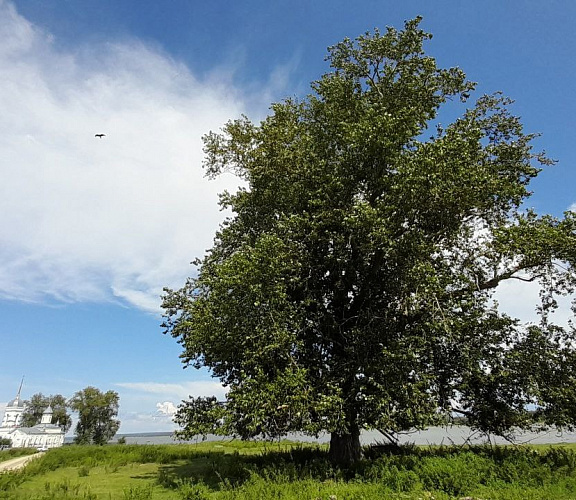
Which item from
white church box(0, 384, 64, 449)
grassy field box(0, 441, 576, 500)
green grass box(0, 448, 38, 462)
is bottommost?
grassy field box(0, 441, 576, 500)

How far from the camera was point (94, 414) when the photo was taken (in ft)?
230

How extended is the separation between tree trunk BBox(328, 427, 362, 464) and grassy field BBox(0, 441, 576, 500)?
709 mm

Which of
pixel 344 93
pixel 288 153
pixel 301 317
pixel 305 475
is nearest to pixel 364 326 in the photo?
pixel 301 317

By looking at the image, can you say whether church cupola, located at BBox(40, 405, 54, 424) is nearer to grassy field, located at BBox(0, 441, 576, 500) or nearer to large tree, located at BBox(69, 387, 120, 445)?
large tree, located at BBox(69, 387, 120, 445)

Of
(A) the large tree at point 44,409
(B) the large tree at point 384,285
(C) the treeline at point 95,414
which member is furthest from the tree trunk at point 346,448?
(A) the large tree at point 44,409

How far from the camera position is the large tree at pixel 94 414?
68375 mm

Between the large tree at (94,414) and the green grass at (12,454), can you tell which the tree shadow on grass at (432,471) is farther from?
the large tree at (94,414)

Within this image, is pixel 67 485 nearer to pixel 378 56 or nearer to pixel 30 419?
pixel 378 56

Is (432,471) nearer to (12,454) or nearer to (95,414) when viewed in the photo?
(12,454)

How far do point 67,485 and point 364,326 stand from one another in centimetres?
1415

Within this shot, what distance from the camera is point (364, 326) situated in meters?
17.3

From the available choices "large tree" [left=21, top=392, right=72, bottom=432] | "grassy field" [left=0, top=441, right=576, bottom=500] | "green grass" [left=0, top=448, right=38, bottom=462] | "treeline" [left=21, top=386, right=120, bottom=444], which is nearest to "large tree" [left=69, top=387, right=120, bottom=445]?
"treeline" [left=21, top=386, right=120, bottom=444]

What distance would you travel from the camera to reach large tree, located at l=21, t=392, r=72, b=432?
8931 cm

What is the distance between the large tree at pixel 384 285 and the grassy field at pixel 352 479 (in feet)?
5.13
